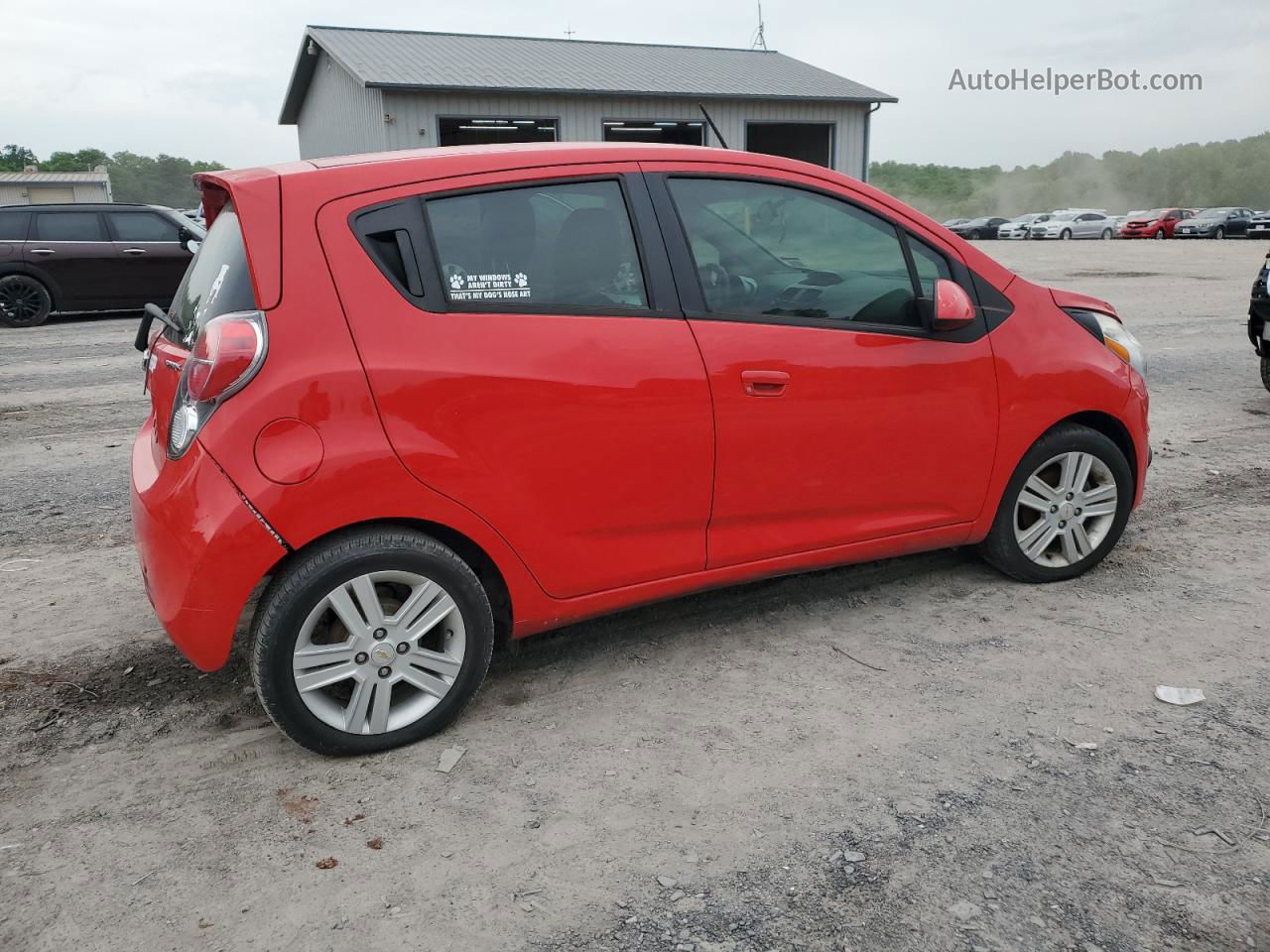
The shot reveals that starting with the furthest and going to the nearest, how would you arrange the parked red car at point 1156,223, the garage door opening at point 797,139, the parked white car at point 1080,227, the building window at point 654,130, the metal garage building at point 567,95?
the parked white car at point 1080,227, the parked red car at point 1156,223, the garage door opening at point 797,139, the building window at point 654,130, the metal garage building at point 567,95

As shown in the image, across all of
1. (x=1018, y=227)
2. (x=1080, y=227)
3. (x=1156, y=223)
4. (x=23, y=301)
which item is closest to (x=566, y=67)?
(x=23, y=301)

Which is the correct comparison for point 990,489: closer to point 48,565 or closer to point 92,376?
point 48,565

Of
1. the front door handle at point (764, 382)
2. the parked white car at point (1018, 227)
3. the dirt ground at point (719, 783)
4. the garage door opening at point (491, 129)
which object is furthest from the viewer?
the parked white car at point (1018, 227)

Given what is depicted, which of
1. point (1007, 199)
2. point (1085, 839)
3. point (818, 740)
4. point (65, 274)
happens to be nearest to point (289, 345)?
point (818, 740)

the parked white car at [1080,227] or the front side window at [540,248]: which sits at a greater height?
the parked white car at [1080,227]

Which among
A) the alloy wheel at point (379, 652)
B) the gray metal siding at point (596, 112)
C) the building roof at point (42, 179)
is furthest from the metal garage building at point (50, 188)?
the alloy wheel at point (379, 652)

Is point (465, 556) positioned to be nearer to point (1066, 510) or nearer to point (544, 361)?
point (544, 361)

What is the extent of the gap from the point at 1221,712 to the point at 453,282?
2615 millimetres

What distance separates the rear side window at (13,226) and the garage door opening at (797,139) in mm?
15355

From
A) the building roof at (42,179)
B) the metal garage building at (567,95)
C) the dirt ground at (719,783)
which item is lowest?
the dirt ground at (719,783)

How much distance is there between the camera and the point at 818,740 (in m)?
3.00

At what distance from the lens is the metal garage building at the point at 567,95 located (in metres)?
21.1

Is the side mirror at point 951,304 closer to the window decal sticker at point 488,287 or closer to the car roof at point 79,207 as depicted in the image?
the window decal sticker at point 488,287

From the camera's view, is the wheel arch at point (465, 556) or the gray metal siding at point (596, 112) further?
the gray metal siding at point (596, 112)
